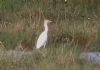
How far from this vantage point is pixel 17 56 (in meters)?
8.41

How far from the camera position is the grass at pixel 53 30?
26.7 feet

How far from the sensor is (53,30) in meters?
11.2

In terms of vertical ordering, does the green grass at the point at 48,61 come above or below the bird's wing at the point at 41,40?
below

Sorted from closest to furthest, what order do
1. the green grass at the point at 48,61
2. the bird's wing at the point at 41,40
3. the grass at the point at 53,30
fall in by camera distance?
the green grass at the point at 48,61 → the grass at the point at 53,30 → the bird's wing at the point at 41,40

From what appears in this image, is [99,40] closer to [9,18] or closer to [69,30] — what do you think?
[69,30]

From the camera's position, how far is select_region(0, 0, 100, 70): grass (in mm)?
8125

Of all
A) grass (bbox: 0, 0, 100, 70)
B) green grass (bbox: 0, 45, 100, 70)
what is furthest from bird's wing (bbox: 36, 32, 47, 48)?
green grass (bbox: 0, 45, 100, 70)

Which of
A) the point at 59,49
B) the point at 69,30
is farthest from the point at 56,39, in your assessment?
the point at 59,49

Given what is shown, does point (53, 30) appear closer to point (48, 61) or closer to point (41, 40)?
point (41, 40)

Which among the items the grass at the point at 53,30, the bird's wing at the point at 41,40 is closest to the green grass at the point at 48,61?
the grass at the point at 53,30

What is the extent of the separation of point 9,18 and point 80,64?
4323 millimetres

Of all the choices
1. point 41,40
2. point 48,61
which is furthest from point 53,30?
point 48,61

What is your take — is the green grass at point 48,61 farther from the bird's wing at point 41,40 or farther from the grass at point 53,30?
the bird's wing at point 41,40

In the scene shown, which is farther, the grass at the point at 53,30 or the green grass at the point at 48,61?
the grass at the point at 53,30
